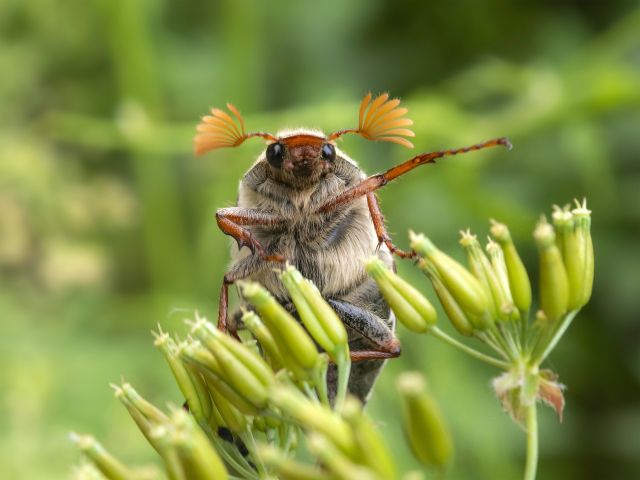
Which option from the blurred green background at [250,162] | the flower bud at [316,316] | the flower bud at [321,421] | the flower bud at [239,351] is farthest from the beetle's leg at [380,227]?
the blurred green background at [250,162]

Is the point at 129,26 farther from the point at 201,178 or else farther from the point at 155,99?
the point at 201,178

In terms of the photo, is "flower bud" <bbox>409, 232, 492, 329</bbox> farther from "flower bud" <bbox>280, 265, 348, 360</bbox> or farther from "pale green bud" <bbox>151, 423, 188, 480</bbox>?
"pale green bud" <bbox>151, 423, 188, 480</bbox>

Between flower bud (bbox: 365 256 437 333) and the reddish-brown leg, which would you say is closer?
flower bud (bbox: 365 256 437 333)

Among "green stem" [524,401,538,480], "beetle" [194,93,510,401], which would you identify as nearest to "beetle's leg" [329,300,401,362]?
"beetle" [194,93,510,401]

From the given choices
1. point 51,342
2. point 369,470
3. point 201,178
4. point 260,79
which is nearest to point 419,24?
point 260,79

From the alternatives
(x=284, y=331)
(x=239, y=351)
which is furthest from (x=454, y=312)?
(x=239, y=351)

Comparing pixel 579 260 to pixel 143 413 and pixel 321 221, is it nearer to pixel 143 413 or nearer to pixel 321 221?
pixel 321 221

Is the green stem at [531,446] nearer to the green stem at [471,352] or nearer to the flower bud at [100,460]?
the green stem at [471,352]
